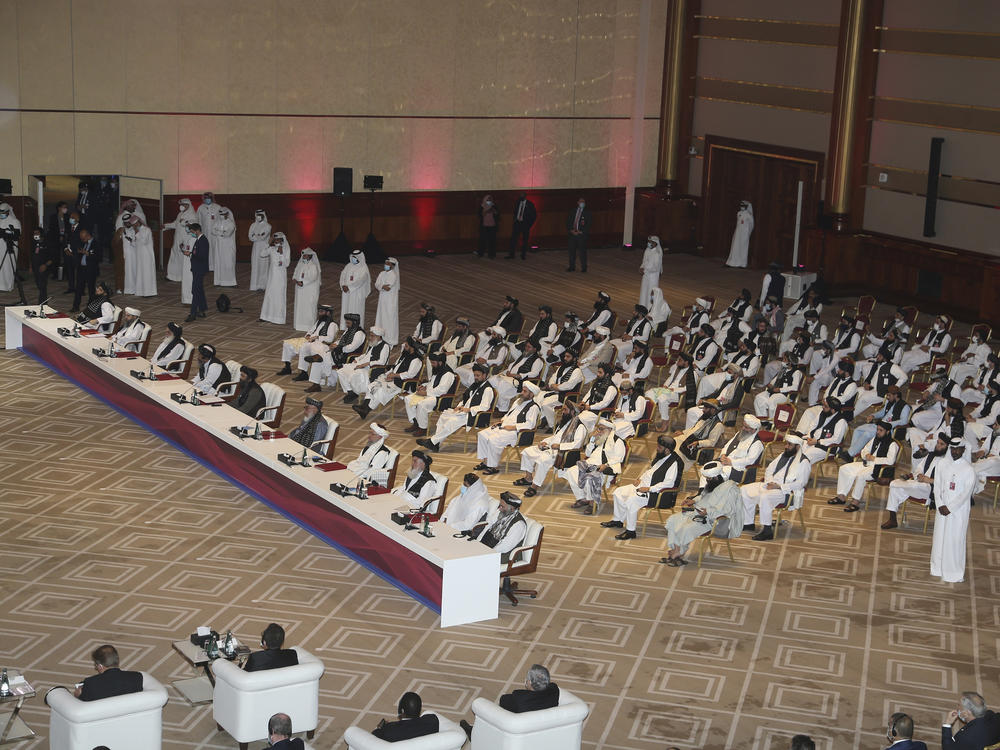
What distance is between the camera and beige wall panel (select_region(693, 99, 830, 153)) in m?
25.1

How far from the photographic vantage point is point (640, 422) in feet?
48.1

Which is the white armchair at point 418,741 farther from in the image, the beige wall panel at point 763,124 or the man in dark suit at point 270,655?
the beige wall panel at point 763,124

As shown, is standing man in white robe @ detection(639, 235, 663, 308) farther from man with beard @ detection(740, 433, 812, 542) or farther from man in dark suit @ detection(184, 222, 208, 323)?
man with beard @ detection(740, 433, 812, 542)

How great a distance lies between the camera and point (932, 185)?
22.6 metres

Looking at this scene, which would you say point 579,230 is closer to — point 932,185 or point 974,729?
point 932,185

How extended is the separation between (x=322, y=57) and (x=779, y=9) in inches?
337

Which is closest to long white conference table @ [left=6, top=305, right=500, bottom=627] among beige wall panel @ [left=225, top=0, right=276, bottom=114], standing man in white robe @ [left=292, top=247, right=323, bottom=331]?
standing man in white robe @ [left=292, top=247, right=323, bottom=331]

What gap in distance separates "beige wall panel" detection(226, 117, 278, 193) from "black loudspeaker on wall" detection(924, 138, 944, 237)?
11.5m

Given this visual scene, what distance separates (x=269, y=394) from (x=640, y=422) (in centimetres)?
401

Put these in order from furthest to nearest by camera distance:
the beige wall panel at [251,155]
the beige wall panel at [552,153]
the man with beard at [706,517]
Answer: the beige wall panel at [552,153]
the beige wall panel at [251,155]
the man with beard at [706,517]

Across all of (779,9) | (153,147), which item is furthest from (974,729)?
(779,9)

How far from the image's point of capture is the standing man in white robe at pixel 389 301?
763 inches

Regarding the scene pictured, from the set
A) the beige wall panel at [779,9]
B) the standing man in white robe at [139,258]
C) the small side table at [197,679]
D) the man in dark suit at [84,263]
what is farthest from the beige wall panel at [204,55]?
the small side table at [197,679]

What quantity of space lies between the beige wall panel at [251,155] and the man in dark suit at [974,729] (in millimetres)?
18844
